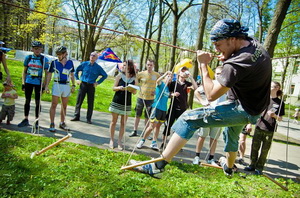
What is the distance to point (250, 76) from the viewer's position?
2178mm

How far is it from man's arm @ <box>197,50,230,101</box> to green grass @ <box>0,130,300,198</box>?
160 centimetres

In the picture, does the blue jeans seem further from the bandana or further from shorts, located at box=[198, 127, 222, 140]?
shorts, located at box=[198, 127, 222, 140]

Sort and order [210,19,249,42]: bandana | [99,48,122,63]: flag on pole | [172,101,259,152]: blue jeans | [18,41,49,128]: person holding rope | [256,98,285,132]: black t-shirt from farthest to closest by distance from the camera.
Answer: [99,48,122,63]: flag on pole, [18,41,49,128]: person holding rope, [256,98,285,132]: black t-shirt, [172,101,259,152]: blue jeans, [210,19,249,42]: bandana

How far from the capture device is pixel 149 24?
19.9 m

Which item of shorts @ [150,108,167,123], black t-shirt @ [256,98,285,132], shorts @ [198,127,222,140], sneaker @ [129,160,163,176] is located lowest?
sneaker @ [129,160,163,176]

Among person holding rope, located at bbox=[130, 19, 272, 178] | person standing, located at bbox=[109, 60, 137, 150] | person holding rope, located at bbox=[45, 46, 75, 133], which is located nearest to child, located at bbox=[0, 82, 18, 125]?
person holding rope, located at bbox=[45, 46, 75, 133]

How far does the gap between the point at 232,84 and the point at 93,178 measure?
2267 millimetres

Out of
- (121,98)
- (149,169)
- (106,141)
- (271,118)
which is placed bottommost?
(106,141)

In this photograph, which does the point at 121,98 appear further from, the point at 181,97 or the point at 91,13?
the point at 91,13

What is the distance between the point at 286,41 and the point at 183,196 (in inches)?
945

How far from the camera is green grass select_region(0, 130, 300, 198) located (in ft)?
9.03

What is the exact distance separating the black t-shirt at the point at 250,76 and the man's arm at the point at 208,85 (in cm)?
7

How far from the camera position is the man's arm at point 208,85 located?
2150 mm

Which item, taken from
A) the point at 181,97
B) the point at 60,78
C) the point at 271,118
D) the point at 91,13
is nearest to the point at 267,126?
the point at 271,118
